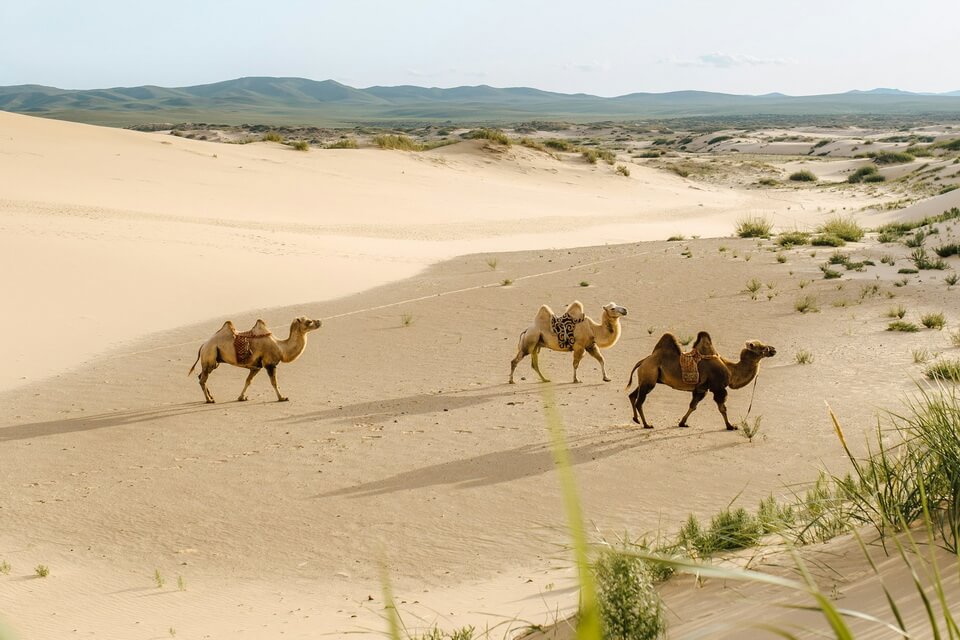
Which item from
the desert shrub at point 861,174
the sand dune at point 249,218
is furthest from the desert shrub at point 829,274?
the desert shrub at point 861,174

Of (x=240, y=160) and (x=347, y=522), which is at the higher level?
(x=240, y=160)

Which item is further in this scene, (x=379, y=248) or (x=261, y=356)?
(x=379, y=248)

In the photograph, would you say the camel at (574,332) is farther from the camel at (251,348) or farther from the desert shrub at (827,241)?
the desert shrub at (827,241)

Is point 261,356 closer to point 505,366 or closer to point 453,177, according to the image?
point 505,366

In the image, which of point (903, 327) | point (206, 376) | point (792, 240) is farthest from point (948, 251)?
point (206, 376)

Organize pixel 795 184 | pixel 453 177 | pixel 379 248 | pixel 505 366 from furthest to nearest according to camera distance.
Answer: pixel 795 184 → pixel 453 177 → pixel 379 248 → pixel 505 366

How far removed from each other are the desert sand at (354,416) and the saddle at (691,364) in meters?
0.62

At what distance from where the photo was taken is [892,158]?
5484 cm


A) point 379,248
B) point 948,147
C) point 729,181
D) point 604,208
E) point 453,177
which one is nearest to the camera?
point 379,248

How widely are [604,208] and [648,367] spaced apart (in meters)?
29.8

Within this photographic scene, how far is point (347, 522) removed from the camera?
24.5 ft

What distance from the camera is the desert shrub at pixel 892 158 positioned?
5375cm

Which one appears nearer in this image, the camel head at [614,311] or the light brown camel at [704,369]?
the light brown camel at [704,369]

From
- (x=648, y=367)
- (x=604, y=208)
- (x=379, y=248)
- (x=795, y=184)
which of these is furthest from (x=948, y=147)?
(x=648, y=367)
